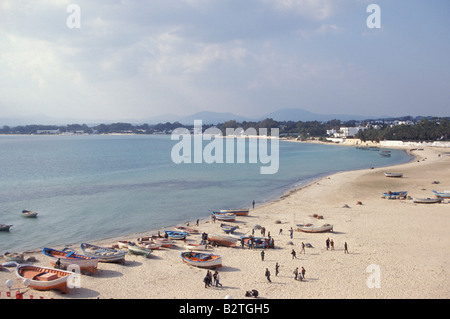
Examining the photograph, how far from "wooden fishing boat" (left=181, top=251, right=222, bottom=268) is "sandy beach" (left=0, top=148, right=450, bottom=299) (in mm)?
326

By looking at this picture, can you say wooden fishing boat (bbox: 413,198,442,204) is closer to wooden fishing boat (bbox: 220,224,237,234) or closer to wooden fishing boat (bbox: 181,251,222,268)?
wooden fishing boat (bbox: 220,224,237,234)

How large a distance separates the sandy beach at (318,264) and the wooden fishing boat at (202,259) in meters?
0.33

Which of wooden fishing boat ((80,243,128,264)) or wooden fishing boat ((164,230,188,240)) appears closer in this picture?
wooden fishing boat ((80,243,128,264))

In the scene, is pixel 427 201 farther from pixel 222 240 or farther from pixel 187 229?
pixel 187 229

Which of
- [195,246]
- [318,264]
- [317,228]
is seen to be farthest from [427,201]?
[195,246]

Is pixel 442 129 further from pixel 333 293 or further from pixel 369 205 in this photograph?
pixel 333 293

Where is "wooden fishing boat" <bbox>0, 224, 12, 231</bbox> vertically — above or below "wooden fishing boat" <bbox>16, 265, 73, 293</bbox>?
below

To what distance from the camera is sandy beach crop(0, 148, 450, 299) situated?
13836mm

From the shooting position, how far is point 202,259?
16922 millimetres

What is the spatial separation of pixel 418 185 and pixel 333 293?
31760 millimetres

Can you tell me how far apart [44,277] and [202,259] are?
693 centimetres

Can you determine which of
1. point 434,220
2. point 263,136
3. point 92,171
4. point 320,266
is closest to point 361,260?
point 320,266

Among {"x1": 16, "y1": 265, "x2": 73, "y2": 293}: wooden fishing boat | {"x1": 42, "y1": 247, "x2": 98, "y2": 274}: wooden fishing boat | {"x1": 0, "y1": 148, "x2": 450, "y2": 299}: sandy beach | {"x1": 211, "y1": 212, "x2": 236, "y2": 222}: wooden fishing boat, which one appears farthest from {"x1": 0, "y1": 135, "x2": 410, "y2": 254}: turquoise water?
{"x1": 16, "y1": 265, "x2": 73, "y2": 293}: wooden fishing boat

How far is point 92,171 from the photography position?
5681 cm
